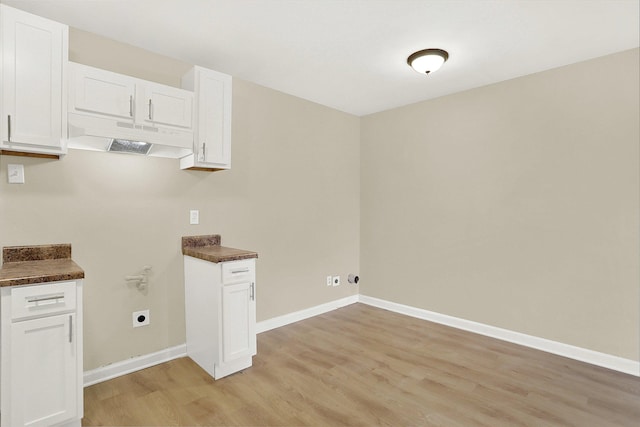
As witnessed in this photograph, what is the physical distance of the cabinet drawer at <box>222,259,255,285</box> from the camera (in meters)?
2.51

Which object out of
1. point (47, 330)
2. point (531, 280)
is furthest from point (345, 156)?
point (47, 330)

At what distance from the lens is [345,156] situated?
4.42 meters

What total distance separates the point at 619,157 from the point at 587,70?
784 millimetres

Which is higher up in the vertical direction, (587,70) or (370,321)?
(587,70)

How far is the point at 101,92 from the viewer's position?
225 cm

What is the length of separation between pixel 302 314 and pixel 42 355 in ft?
8.12

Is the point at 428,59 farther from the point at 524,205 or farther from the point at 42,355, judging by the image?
the point at 42,355

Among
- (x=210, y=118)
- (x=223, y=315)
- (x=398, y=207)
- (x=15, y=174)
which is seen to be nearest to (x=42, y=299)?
(x=15, y=174)

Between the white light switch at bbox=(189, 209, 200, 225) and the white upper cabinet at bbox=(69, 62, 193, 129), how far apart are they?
2.48 feet

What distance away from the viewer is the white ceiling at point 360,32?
7.04 feet

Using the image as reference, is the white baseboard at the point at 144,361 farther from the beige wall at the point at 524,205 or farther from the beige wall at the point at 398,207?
the beige wall at the point at 524,205

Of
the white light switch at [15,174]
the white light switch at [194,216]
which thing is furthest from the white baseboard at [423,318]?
the white light switch at [15,174]

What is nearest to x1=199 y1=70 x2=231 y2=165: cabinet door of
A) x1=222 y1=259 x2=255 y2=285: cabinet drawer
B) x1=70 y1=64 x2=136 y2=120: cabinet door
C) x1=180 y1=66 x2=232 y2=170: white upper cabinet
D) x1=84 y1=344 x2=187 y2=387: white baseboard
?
x1=180 y1=66 x2=232 y2=170: white upper cabinet

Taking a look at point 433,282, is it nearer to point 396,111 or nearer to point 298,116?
point 396,111
